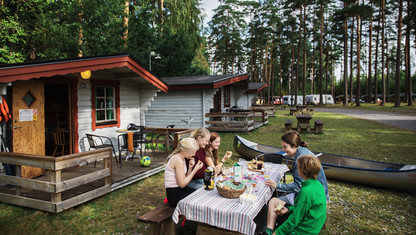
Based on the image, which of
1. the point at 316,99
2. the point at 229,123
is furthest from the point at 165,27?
the point at 316,99

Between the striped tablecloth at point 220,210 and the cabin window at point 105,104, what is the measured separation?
538 centimetres

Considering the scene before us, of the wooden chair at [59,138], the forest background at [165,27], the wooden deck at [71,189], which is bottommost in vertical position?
the wooden deck at [71,189]

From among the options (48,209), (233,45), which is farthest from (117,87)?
(233,45)

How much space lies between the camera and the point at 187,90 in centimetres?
1369

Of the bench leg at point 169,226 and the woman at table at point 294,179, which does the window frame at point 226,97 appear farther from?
the bench leg at point 169,226

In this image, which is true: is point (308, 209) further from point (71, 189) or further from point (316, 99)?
point (316, 99)

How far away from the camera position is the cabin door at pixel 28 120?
Result: 209 inches

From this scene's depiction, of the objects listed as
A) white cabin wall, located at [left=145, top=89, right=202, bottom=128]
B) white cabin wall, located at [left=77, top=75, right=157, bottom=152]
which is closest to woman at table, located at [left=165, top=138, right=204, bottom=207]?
white cabin wall, located at [left=77, top=75, right=157, bottom=152]

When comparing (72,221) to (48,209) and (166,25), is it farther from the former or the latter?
(166,25)

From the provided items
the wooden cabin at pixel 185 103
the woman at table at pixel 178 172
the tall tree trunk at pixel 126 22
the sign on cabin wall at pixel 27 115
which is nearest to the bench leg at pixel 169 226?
the woman at table at pixel 178 172

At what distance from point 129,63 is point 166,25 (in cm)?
1687

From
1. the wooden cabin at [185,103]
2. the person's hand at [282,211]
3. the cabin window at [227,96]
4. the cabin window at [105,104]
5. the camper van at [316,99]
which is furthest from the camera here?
the camper van at [316,99]

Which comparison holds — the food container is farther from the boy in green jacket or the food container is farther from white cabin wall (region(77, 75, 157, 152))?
white cabin wall (region(77, 75, 157, 152))


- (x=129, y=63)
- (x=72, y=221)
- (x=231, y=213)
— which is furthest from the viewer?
(x=129, y=63)
